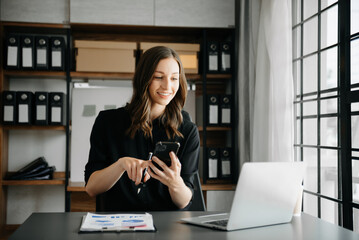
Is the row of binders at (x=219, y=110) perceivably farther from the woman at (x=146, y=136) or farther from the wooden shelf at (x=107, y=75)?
the woman at (x=146, y=136)

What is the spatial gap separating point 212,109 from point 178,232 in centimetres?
227

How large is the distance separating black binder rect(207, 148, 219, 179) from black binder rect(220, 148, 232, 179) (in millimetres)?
52

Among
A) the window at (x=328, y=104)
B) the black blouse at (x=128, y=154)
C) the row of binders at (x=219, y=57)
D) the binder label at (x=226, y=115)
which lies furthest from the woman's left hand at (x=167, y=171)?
the row of binders at (x=219, y=57)

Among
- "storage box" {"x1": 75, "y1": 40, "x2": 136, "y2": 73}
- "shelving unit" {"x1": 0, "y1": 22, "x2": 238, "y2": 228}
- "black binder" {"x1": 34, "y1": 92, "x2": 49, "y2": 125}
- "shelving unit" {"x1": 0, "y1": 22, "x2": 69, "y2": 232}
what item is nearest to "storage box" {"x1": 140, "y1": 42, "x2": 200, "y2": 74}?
"shelving unit" {"x1": 0, "y1": 22, "x2": 238, "y2": 228}

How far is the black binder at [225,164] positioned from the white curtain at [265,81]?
0.15 metres

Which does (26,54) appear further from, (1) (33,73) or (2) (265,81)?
(2) (265,81)

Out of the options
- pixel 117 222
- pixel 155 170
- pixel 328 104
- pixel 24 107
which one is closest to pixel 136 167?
pixel 155 170

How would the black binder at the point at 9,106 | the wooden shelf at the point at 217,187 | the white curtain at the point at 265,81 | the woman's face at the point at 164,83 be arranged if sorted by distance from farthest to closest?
the wooden shelf at the point at 217,187 < the black binder at the point at 9,106 < the white curtain at the point at 265,81 < the woman's face at the point at 164,83

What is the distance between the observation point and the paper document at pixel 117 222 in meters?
1.13

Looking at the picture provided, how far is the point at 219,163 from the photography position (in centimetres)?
336

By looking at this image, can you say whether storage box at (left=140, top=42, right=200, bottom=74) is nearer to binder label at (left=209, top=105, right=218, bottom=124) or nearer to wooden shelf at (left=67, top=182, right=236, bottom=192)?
binder label at (left=209, top=105, right=218, bottom=124)

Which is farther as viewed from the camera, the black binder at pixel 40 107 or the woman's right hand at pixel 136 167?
the black binder at pixel 40 107

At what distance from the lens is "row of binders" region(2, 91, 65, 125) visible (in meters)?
3.13

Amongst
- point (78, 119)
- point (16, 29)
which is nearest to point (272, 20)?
point (78, 119)
